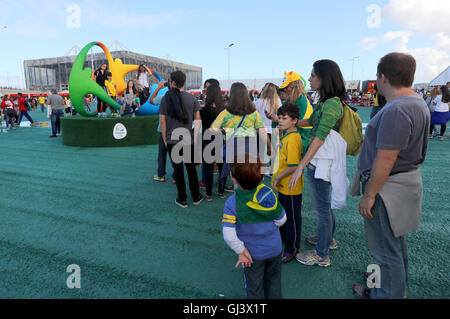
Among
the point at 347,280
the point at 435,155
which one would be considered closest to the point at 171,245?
the point at 347,280

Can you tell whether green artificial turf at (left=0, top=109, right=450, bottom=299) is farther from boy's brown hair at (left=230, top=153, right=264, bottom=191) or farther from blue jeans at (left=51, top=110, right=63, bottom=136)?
blue jeans at (left=51, top=110, right=63, bottom=136)

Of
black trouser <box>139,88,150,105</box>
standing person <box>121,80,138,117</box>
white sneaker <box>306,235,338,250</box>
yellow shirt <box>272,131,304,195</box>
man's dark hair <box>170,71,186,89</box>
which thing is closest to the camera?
yellow shirt <box>272,131,304,195</box>

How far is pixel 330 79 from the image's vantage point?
224cm

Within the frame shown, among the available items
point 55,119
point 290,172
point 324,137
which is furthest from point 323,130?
point 55,119

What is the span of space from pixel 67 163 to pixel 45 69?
78.6 metres

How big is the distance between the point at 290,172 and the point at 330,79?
0.82 metres

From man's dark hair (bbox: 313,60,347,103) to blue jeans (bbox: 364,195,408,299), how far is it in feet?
2.90

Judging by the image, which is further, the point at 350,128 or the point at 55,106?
the point at 55,106

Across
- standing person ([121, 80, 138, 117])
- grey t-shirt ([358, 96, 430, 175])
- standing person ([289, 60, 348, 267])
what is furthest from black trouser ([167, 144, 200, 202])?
standing person ([121, 80, 138, 117])

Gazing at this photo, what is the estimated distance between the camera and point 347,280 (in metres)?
2.38

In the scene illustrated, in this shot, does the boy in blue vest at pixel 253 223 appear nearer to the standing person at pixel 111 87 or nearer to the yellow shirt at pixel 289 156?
the yellow shirt at pixel 289 156

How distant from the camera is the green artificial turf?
2.30 m

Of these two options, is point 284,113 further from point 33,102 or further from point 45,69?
point 45,69

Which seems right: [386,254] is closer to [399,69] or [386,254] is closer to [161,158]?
[399,69]
